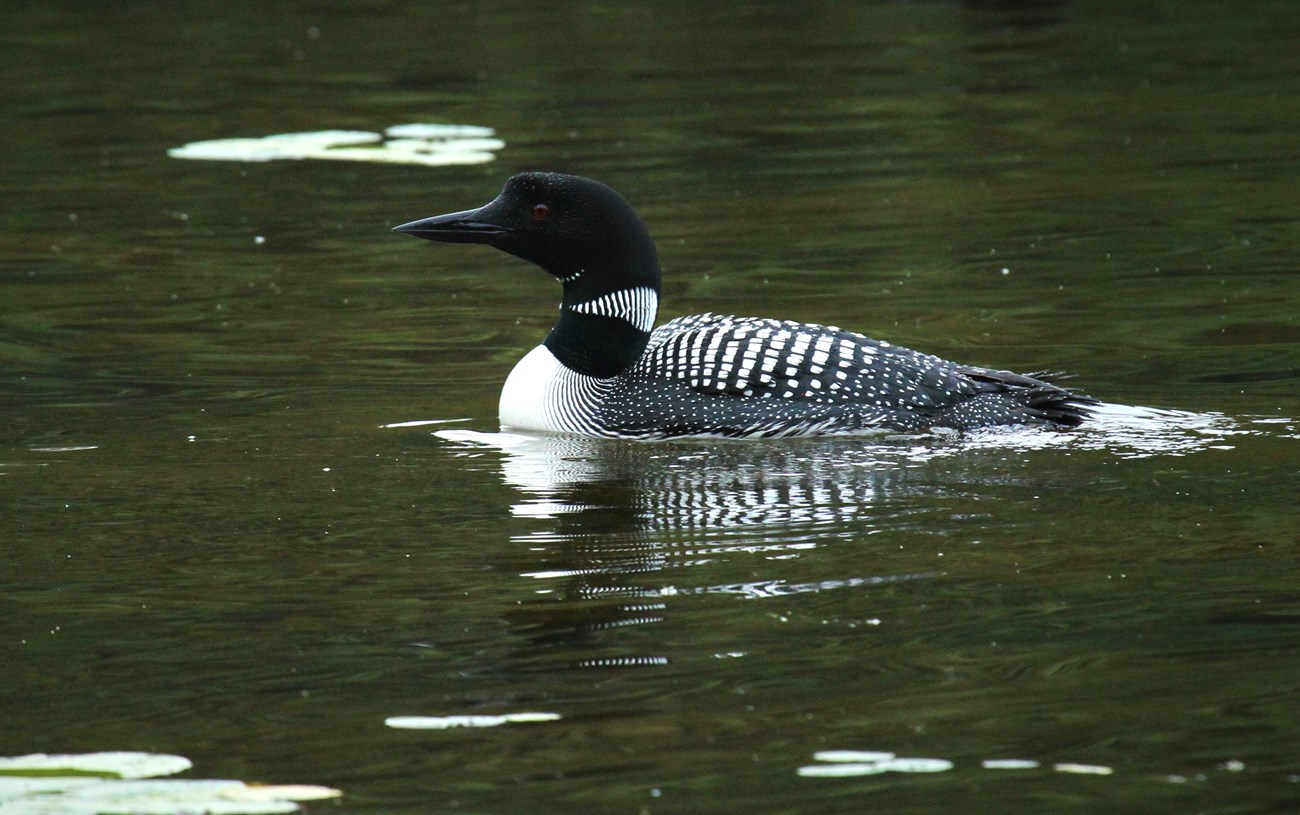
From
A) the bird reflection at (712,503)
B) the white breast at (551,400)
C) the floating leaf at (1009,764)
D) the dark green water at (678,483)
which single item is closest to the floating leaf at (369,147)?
the dark green water at (678,483)

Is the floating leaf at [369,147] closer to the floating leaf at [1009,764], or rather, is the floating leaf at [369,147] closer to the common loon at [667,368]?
the common loon at [667,368]

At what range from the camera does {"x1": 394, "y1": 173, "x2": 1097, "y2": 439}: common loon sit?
22.1 feet

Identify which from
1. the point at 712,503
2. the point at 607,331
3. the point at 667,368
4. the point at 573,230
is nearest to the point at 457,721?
the point at 712,503

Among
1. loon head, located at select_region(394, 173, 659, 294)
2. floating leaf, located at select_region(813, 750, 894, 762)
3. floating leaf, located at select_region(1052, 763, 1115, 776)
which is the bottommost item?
floating leaf, located at select_region(813, 750, 894, 762)

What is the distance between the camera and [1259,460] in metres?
6.28

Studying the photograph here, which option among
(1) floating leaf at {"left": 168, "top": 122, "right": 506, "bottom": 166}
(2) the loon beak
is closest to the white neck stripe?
(2) the loon beak

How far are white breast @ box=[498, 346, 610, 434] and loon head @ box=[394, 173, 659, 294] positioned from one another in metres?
0.31

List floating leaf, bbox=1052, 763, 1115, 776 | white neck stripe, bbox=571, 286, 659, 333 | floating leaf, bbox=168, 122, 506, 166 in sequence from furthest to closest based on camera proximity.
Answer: floating leaf, bbox=168, 122, 506, 166 → white neck stripe, bbox=571, 286, 659, 333 → floating leaf, bbox=1052, 763, 1115, 776

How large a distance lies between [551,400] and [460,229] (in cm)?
67

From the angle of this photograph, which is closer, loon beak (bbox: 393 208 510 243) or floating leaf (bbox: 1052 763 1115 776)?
floating leaf (bbox: 1052 763 1115 776)

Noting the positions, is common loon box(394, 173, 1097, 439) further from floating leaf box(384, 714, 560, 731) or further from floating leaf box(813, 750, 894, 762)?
floating leaf box(813, 750, 894, 762)

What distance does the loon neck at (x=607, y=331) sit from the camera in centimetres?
713

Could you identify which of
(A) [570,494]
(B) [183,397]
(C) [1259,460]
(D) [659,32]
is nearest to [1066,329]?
(C) [1259,460]

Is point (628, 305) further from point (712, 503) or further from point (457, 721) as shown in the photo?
point (457, 721)
